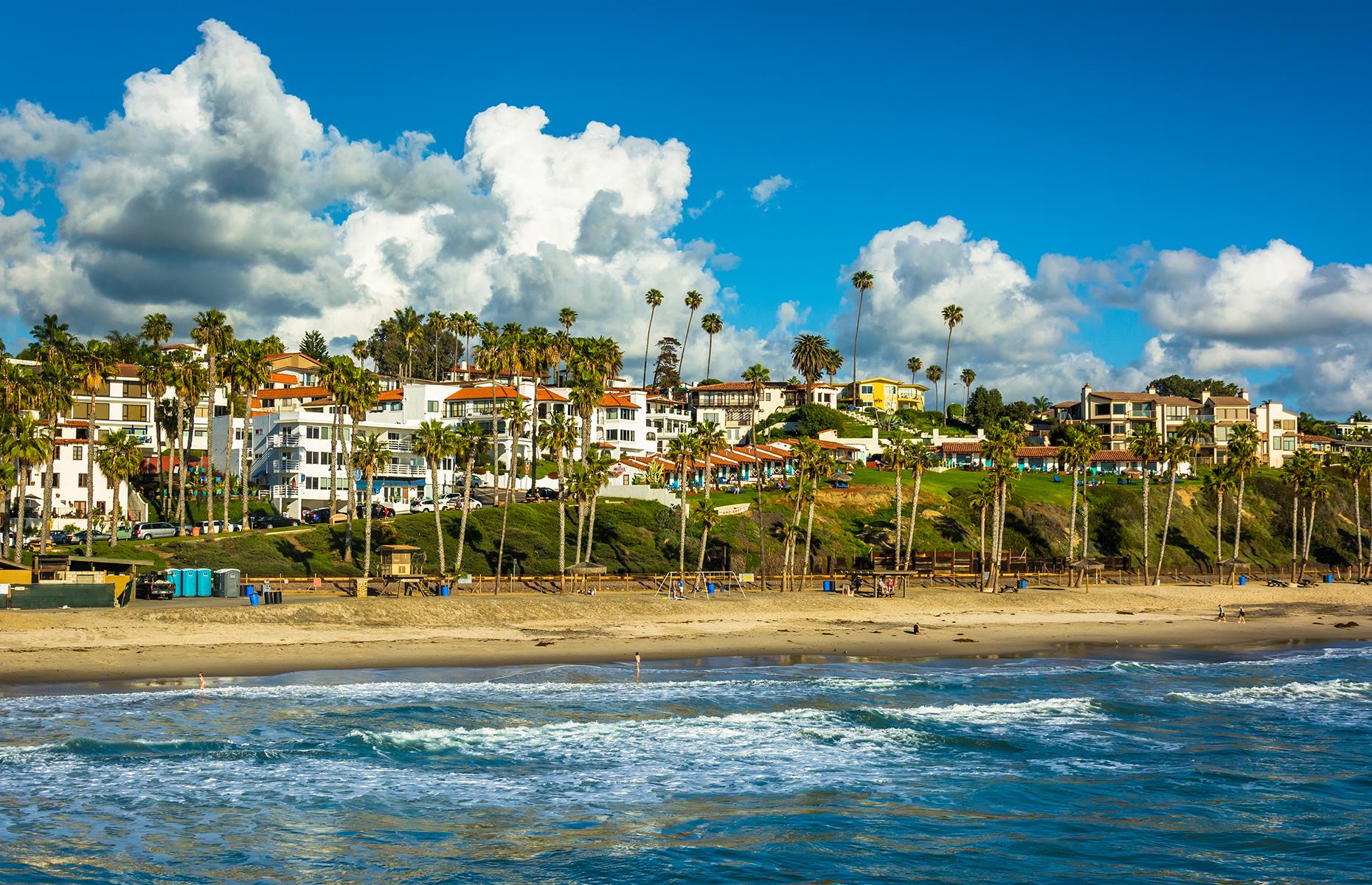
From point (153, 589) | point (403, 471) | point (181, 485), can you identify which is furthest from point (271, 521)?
point (153, 589)

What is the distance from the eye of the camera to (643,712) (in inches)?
1421

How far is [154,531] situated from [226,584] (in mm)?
22522

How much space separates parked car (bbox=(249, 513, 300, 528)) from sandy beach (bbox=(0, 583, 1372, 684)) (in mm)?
27351

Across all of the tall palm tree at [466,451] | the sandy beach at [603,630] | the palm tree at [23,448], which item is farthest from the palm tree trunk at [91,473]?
the tall palm tree at [466,451]

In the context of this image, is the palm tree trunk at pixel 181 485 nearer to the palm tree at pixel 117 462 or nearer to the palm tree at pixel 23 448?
the palm tree at pixel 117 462

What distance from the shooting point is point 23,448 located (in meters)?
61.4

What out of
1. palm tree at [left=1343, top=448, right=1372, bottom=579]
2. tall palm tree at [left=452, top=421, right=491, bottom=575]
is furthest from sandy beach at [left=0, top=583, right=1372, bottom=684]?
palm tree at [left=1343, top=448, right=1372, bottom=579]

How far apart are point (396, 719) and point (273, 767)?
563cm

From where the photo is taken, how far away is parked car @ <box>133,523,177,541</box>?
72438mm

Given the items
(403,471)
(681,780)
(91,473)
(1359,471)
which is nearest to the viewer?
(681,780)

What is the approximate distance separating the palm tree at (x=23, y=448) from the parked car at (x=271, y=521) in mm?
16701

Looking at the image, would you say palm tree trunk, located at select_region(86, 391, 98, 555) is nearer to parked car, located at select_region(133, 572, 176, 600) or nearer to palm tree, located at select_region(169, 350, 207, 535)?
palm tree, located at select_region(169, 350, 207, 535)

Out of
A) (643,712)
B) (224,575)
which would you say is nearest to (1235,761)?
(643,712)

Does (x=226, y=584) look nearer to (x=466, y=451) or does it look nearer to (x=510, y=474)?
(x=466, y=451)
